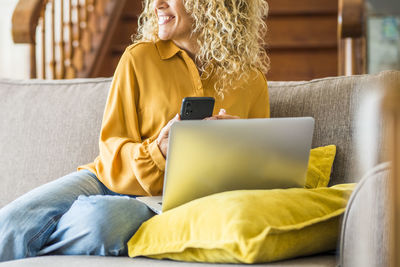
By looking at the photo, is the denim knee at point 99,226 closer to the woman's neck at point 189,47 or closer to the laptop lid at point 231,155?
the laptop lid at point 231,155

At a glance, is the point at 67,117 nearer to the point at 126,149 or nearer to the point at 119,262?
the point at 126,149

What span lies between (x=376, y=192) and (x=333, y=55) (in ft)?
8.34

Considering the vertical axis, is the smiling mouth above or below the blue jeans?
above

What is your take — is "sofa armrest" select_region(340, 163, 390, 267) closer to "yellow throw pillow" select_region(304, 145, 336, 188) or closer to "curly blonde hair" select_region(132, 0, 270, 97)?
"yellow throw pillow" select_region(304, 145, 336, 188)

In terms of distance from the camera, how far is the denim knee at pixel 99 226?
969 millimetres

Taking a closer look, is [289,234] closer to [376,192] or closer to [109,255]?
[376,192]

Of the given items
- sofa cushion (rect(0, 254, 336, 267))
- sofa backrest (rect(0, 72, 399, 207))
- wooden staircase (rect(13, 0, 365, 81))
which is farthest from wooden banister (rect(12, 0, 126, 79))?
sofa cushion (rect(0, 254, 336, 267))

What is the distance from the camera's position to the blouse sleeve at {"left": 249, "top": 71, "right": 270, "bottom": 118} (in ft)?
4.83

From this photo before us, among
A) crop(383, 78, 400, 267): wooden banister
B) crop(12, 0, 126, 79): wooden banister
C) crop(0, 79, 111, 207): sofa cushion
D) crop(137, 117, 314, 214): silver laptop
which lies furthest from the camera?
crop(12, 0, 126, 79): wooden banister

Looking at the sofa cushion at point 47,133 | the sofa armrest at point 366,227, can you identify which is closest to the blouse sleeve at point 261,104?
the sofa cushion at point 47,133

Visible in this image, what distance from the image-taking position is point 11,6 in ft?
15.7

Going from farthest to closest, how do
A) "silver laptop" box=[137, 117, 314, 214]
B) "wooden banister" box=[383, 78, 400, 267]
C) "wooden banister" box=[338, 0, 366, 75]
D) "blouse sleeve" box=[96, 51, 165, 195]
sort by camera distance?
"wooden banister" box=[338, 0, 366, 75], "blouse sleeve" box=[96, 51, 165, 195], "silver laptop" box=[137, 117, 314, 214], "wooden banister" box=[383, 78, 400, 267]

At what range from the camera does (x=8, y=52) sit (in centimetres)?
482

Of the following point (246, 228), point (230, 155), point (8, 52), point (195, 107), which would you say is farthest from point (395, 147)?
point (8, 52)
